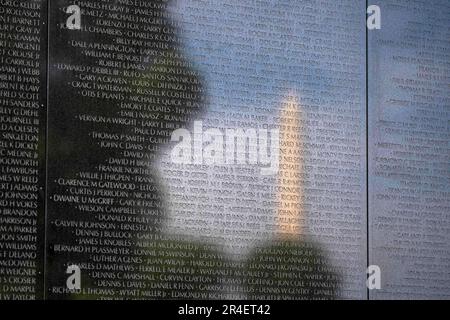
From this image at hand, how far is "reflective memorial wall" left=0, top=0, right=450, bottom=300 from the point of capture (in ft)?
29.5

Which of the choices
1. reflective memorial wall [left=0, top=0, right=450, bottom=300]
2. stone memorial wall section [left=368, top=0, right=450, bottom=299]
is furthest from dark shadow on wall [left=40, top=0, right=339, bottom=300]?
stone memorial wall section [left=368, top=0, right=450, bottom=299]

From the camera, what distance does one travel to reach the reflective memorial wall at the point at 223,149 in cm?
898

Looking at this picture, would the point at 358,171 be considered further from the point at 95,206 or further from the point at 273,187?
the point at 95,206

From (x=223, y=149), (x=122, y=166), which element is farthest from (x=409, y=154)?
(x=122, y=166)

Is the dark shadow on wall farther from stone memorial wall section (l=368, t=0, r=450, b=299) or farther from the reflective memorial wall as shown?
stone memorial wall section (l=368, t=0, r=450, b=299)

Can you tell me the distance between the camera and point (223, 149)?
959 centimetres

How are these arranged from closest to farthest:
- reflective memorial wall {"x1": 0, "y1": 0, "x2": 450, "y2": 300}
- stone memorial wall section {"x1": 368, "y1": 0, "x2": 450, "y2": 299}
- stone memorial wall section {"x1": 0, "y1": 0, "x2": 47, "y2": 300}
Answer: stone memorial wall section {"x1": 0, "y1": 0, "x2": 47, "y2": 300} → reflective memorial wall {"x1": 0, "y1": 0, "x2": 450, "y2": 300} → stone memorial wall section {"x1": 368, "y1": 0, "x2": 450, "y2": 299}

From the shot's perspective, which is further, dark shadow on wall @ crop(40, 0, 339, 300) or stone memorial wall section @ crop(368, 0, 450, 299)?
stone memorial wall section @ crop(368, 0, 450, 299)

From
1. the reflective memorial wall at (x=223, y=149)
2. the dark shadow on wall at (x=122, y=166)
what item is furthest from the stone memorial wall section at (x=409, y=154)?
the dark shadow on wall at (x=122, y=166)

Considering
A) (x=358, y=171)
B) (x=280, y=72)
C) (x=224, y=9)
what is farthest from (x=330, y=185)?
(x=224, y=9)

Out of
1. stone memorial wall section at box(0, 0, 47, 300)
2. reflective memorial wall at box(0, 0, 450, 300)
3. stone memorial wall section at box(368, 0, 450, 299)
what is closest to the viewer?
stone memorial wall section at box(0, 0, 47, 300)

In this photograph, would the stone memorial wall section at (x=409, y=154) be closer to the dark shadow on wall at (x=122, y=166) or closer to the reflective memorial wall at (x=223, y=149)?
the reflective memorial wall at (x=223, y=149)

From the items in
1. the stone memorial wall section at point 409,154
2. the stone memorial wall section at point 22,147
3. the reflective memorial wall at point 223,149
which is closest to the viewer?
the stone memorial wall section at point 22,147

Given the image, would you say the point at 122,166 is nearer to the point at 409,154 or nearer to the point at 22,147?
the point at 22,147
